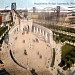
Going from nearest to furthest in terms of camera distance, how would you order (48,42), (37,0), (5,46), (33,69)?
(33,69)
(48,42)
(5,46)
(37,0)

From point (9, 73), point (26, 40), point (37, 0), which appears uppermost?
point (37, 0)

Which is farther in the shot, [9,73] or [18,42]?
[18,42]

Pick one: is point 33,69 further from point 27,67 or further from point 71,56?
point 71,56

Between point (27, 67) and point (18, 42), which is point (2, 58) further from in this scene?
point (27, 67)

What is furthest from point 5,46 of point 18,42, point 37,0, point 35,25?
point 37,0

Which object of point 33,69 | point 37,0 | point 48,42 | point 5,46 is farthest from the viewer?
point 37,0

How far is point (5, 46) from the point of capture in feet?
13.8

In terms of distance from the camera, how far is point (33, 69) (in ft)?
11.3

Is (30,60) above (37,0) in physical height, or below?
below

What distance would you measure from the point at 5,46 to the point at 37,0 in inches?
60.3

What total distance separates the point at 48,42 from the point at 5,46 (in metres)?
0.70

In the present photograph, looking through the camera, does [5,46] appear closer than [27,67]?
No

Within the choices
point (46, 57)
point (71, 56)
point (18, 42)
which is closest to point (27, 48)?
point (18, 42)

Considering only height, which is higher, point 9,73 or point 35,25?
point 35,25
